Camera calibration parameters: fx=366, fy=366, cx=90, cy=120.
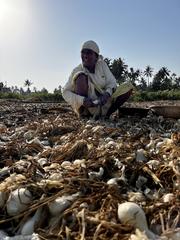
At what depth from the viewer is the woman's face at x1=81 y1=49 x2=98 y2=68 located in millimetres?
5145

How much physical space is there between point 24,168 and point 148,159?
0.78 meters

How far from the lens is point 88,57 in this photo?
204 inches

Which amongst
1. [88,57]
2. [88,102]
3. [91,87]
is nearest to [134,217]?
[88,102]

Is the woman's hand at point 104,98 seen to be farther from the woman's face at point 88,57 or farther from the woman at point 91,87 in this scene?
the woman's face at point 88,57

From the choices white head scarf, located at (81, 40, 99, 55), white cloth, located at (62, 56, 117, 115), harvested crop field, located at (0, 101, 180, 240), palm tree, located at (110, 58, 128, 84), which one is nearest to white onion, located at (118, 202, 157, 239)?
harvested crop field, located at (0, 101, 180, 240)

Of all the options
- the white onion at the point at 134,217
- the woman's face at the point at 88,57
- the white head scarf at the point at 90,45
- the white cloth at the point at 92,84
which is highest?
the white head scarf at the point at 90,45

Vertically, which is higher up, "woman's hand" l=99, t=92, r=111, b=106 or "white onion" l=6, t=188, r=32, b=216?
"woman's hand" l=99, t=92, r=111, b=106

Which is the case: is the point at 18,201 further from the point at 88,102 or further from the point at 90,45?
the point at 90,45

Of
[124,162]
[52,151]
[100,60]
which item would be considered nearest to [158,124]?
[100,60]

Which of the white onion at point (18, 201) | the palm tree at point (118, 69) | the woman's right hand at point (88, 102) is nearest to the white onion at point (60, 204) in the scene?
the white onion at point (18, 201)

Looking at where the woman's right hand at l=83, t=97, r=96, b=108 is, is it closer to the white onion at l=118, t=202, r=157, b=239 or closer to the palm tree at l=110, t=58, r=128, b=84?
the white onion at l=118, t=202, r=157, b=239

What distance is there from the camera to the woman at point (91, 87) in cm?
500

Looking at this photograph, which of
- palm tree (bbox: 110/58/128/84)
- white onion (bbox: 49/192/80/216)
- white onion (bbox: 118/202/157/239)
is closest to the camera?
white onion (bbox: 118/202/157/239)

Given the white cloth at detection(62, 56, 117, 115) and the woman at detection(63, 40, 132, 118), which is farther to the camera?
the white cloth at detection(62, 56, 117, 115)
